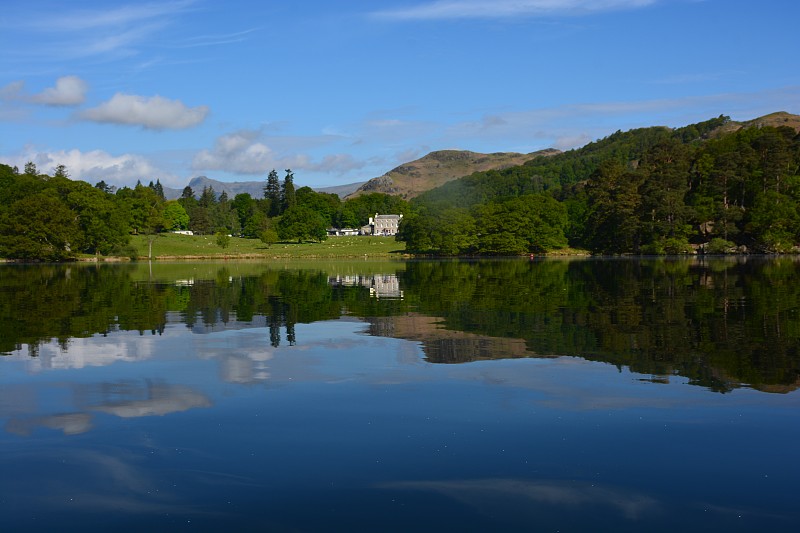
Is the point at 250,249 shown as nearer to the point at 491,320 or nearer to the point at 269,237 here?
the point at 269,237

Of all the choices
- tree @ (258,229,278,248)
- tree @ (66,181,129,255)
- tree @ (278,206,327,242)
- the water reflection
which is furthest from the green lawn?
the water reflection

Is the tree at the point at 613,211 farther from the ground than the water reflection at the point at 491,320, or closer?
farther from the ground

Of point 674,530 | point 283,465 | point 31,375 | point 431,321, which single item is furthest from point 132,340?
point 674,530

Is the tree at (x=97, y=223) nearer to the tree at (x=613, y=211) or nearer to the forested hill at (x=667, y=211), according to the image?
the forested hill at (x=667, y=211)

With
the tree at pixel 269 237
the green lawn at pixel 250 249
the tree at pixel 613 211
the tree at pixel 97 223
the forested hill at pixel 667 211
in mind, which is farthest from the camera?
the tree at pixel 269 237

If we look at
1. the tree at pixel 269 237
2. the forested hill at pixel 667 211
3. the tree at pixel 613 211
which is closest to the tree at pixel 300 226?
the tree at pixel 269 237

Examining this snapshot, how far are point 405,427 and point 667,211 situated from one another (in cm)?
13281

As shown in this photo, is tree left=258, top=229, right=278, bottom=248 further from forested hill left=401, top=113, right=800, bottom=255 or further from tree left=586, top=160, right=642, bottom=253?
tree left=586, top=160, right=642, bottom=253

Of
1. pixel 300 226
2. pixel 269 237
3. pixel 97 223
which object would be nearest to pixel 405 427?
pixel 97 223

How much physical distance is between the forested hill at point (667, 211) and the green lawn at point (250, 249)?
1170cm

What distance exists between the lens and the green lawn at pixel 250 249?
147 meters

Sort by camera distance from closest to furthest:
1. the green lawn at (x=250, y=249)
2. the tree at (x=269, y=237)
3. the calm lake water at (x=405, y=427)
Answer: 1. the calm lake water at (x=405, y=427)
2. the green lawn at (x=250, y=249)
3. the tree at (x=269, y=237)

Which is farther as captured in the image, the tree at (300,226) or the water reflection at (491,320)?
the tree at (300,226)

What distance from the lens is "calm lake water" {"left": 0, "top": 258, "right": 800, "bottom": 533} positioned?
9195mm
